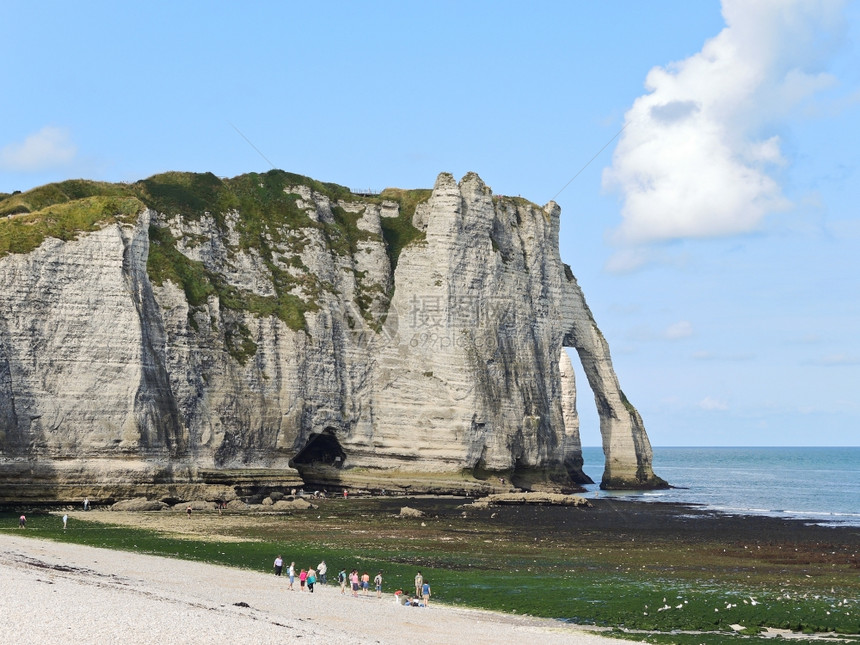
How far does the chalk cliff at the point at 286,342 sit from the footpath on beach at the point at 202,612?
83.2ft

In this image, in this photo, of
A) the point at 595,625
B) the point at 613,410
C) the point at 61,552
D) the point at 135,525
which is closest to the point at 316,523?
the point at 135,525

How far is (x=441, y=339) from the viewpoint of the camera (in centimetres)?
7756

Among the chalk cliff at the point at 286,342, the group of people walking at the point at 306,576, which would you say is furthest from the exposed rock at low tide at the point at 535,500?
the group of people walking at the point at 306,576

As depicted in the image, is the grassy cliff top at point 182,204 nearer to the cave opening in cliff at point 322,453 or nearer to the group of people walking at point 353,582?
the cave opening in cliff at point 322,453

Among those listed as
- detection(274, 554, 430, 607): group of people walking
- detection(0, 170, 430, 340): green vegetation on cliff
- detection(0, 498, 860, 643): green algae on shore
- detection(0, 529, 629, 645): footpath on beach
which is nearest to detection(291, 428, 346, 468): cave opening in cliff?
detection(0, 170, 430, 340): green vegetation on cliff

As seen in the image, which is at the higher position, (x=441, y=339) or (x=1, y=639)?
(x=441, y=339)

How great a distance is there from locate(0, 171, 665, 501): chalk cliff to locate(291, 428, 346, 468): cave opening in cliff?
0.17 m

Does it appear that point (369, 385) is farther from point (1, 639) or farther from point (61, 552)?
point (1, 639)

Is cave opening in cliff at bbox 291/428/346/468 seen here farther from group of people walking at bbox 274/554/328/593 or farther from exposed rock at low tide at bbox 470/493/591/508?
group of people walking at bbox 274/554/328/593

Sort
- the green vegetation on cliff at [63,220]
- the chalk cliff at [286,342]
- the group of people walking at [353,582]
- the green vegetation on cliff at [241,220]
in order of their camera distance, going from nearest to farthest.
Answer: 1. the group of people walking at [353,582]
2. the chalk cliff at [286,342]
3. the green vegetation on cliff at [63,220]
4. the green vegetation on cliff at [241,220]

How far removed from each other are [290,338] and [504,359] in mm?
16909

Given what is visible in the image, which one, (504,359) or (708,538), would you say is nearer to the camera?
(708,538)

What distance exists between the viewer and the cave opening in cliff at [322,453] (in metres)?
76.9

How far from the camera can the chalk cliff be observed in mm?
59938
